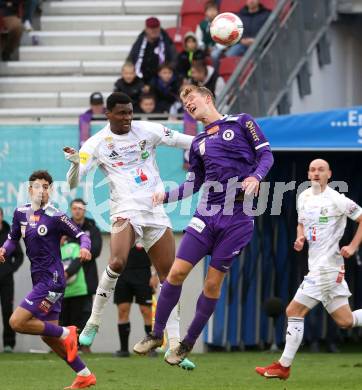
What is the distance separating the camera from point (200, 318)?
492 inches

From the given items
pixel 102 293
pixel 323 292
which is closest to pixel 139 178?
pixel 102 293

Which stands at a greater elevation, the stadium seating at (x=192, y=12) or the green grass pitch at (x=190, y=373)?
the stadium seating at (x=192, y=12)

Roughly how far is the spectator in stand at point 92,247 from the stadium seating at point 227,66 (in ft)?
10.9

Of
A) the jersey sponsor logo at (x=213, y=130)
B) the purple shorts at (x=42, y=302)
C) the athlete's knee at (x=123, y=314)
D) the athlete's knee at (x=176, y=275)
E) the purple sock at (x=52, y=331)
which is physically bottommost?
the athlete's knee at (x=123, y=314)

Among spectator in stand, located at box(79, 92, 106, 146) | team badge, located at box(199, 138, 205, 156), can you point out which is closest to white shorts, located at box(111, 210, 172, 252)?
team badge, located at box(199, 138, 205, 156)

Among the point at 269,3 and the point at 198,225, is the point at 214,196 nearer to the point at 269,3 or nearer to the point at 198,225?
the point at 198,225

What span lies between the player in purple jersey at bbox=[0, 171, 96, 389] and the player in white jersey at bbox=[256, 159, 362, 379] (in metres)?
2.47

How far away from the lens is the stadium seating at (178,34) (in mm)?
21977

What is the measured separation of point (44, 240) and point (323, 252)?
3250 mm

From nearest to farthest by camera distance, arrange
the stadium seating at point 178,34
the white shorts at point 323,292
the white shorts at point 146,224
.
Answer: the white shorts at point 146,224
the white shorts at point 323,292
the stadium seating at point 178,34

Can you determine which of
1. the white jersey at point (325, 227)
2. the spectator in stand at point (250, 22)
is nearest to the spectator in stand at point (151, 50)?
the spectator in stand at point (250, 22)

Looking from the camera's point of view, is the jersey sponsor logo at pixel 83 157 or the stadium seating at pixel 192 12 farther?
the stadium seating at pixel 192 12

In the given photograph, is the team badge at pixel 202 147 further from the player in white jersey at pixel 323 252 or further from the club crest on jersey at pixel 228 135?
the player in white jersey at pixel 323 252

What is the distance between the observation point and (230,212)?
40.5 feet
